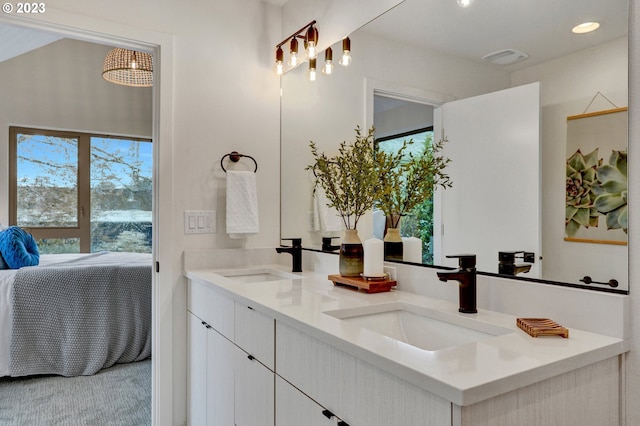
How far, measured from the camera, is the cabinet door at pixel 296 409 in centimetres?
114

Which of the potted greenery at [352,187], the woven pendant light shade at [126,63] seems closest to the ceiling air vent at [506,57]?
the potted greenery at [352,187]

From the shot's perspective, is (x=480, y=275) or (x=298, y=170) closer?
(x=480, y=275)

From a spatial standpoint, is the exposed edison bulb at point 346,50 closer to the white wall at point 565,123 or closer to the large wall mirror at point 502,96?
the large wall mirror at point 502,96

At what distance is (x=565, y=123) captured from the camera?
3.97 ft

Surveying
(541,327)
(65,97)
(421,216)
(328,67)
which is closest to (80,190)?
(65,97)

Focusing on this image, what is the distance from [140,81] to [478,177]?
3.17 metres

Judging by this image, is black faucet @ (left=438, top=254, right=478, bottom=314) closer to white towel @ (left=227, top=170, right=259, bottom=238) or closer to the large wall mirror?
the large wall mirror

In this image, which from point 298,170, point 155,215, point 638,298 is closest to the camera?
point 638,298

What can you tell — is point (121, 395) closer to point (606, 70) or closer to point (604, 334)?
point (604, 334)

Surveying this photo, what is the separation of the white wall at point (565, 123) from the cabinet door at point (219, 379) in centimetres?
118

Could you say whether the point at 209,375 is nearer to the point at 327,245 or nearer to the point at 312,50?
the point at 327,245

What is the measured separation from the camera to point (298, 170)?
2436 millimetres

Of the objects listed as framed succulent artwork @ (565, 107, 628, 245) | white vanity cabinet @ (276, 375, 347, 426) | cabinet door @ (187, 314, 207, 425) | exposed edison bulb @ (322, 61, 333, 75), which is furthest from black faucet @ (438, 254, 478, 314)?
exposed edison bulb @ (322, 61, 333, 75)

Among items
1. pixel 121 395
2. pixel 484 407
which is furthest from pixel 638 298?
pixel 121 395
